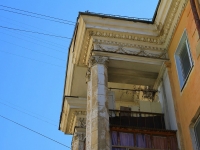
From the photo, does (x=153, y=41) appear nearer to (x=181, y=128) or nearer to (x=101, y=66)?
(x=101, y=66)

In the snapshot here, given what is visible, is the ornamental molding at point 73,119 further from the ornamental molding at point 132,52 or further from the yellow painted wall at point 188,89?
the yellow painted wall at point 188,89

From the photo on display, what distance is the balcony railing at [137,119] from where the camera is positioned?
15.2 m

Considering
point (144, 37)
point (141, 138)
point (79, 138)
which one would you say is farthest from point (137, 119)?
point (79, 138)

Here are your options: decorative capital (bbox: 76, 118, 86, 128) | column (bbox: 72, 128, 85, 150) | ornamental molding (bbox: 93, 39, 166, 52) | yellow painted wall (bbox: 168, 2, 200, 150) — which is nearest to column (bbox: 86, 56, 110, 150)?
ornamental molding (bbox: 93, 39, 166, 52)

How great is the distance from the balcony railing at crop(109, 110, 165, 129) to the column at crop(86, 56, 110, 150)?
1.14 meters

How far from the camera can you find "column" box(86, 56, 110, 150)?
13.2 metres

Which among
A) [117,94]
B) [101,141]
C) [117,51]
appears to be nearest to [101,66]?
[117,51]

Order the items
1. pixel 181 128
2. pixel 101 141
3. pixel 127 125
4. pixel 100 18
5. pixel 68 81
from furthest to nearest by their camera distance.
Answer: pixel 68 81
pixel 100 18
pixel 127 125
pixel 181 128
pixel 101 141

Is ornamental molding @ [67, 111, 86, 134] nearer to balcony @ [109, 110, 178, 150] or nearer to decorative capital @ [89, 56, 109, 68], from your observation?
decorative capital @ [89, 56, 109, 68]

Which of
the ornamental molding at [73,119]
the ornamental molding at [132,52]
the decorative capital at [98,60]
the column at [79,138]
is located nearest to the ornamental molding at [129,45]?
the ornamental molding at [132,52]

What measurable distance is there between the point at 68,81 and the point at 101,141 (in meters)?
6.76

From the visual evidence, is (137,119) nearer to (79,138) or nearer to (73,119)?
(79,138)

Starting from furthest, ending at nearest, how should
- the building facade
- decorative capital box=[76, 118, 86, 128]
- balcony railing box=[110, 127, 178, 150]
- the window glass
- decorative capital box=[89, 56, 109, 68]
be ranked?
decorative capital box=[76, 118, 86, 128], decorative capital box=[89, 56, 109, 68], the window glass, balcony railing box=[110, 127, 178, 150], the building facade

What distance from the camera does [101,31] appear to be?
16125mm
